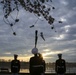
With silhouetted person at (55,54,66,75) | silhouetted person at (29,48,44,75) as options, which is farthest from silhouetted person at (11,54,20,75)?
silhouetted person at (29,48,44,75)

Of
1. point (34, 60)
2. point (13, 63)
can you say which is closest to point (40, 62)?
point (34, 60)

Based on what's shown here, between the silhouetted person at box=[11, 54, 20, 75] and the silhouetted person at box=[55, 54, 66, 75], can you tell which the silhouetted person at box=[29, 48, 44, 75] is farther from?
the silhouetted person at box=[11, 54, 20, 75]

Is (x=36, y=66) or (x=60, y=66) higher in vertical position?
(x=60, y=66)

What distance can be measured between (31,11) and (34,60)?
89.6 inches

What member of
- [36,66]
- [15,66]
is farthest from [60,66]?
[36,66]

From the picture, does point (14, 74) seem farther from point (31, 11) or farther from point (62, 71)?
point (31, 11)

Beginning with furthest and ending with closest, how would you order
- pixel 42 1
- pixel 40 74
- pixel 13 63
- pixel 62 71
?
pixel 13 63, pixel 62 71, pixel 40 74, pixel 42 1

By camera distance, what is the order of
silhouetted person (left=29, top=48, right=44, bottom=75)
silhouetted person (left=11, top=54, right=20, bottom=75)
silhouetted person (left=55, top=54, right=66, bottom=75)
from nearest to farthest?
silhouetted person (left=29, top=48, right=44, bottom=75), silhouetted person (left=55, top=54, right=66, bottom=75), silhouetted person (left=11, top=54, right=20, bottom=75)

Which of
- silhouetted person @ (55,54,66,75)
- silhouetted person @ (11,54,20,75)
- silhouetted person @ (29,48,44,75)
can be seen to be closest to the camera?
silhouetted person @ (29,48,44,75)

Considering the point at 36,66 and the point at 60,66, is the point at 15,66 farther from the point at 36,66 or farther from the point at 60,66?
the point at 36,66

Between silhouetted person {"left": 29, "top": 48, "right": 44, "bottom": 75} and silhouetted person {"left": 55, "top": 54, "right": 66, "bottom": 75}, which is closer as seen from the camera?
silhouetted person {"left": 29, "top": 48, "right": 44, "bottom": 75}

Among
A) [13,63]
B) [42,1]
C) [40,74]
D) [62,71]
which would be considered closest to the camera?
[42,1]

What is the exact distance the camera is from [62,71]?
48.1ft

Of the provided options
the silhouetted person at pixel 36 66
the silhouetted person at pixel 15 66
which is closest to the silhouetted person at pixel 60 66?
the silhouetted person at pixel 15 66
